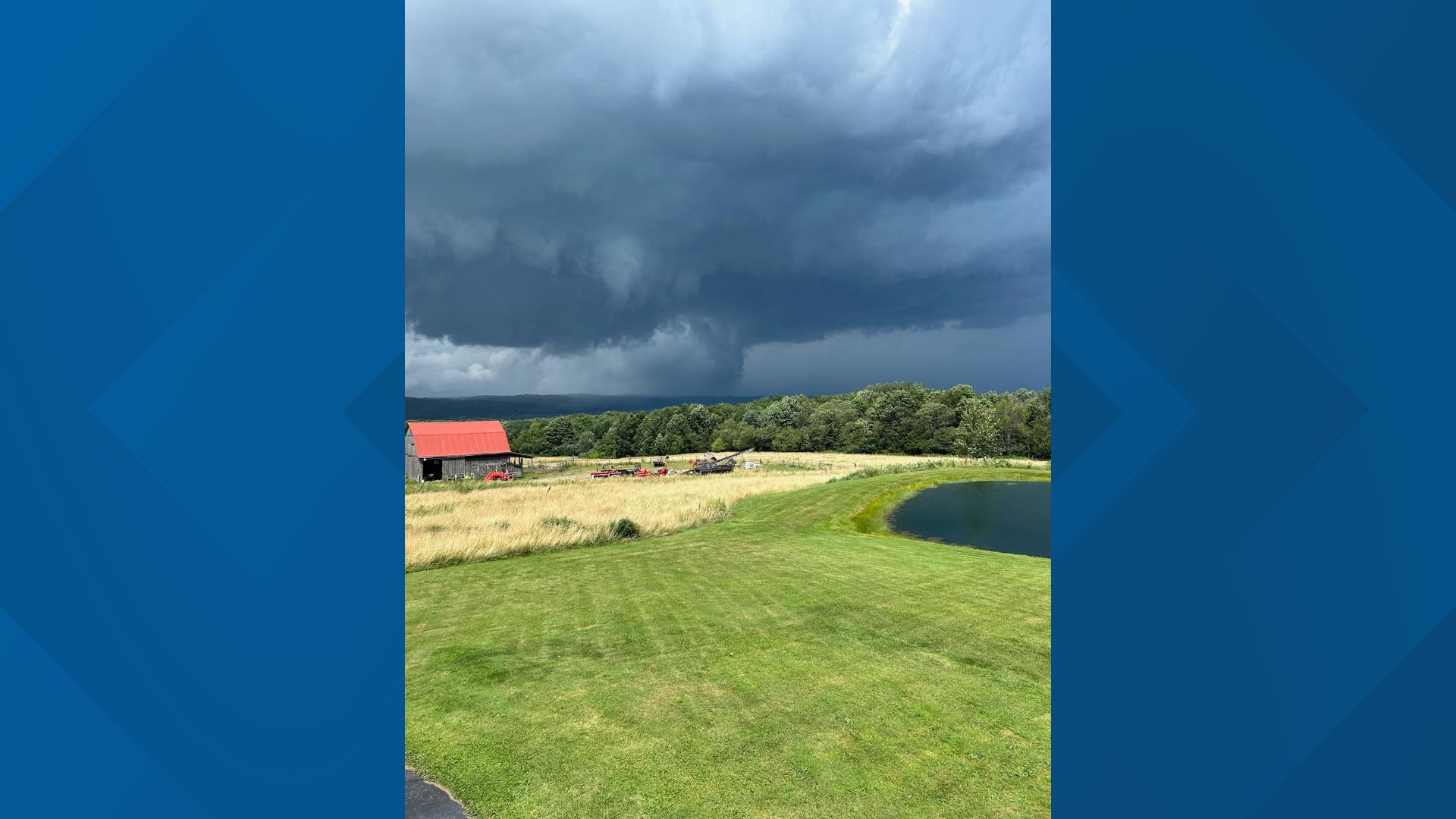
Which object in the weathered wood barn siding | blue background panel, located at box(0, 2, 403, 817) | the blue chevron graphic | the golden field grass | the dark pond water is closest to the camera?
blue background panel, located at box(0, 2, 403, 817)

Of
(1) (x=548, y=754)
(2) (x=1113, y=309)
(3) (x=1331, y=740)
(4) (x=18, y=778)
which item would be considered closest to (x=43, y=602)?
(4) (x=18, y=778)

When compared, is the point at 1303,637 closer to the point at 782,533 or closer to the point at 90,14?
the point at 90,14

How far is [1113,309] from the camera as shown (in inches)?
84.3

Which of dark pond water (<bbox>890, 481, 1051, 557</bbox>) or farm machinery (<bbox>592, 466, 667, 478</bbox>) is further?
farm machinery (<bbox>592, 466, 667, 478</bbox>)

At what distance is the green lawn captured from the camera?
331 cm

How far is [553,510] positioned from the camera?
17484mm

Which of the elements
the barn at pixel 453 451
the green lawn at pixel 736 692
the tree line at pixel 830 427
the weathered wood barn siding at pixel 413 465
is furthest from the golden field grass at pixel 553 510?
the tree line at pixel 830 427

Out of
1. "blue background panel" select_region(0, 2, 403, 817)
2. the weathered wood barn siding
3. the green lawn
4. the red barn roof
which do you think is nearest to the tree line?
the red barn roof

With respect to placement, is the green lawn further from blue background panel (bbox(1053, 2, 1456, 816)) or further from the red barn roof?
the red barn roof

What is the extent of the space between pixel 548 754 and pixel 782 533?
35.3 ft

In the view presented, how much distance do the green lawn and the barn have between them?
2861cm

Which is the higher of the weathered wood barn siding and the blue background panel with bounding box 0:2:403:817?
the blue background panel with bounding box 0:2:403:817

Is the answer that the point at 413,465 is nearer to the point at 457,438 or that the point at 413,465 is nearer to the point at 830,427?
the point at 457,438

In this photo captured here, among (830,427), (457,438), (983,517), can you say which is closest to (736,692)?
(983,517)
